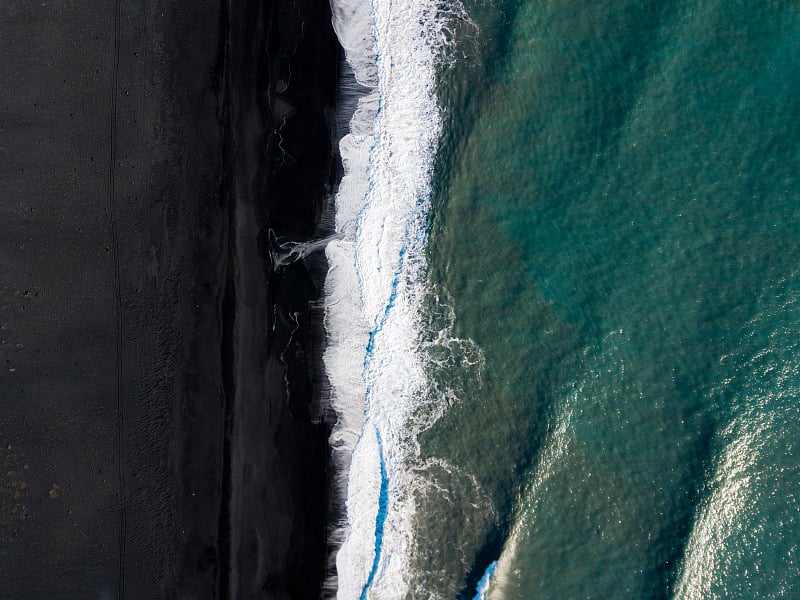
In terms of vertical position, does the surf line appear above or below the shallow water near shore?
below

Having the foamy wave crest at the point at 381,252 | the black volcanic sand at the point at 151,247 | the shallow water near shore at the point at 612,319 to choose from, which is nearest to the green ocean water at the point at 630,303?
the shallow water near shore at the point at 612,319

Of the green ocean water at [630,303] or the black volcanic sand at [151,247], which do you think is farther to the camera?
the black volcanic sand at [151,247]

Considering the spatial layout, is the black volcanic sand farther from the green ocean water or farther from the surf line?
the green ocean water

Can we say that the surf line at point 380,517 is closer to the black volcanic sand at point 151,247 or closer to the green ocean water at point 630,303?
the green ocean water at point 630,303

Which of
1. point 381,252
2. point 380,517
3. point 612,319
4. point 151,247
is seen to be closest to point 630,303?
point 612,319

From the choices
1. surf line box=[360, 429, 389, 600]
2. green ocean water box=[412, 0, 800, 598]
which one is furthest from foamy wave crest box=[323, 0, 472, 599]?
green ocean water box=[412, 0, 800, 598]

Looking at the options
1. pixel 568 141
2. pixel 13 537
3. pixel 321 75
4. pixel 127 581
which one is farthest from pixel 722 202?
pixel 13 537
